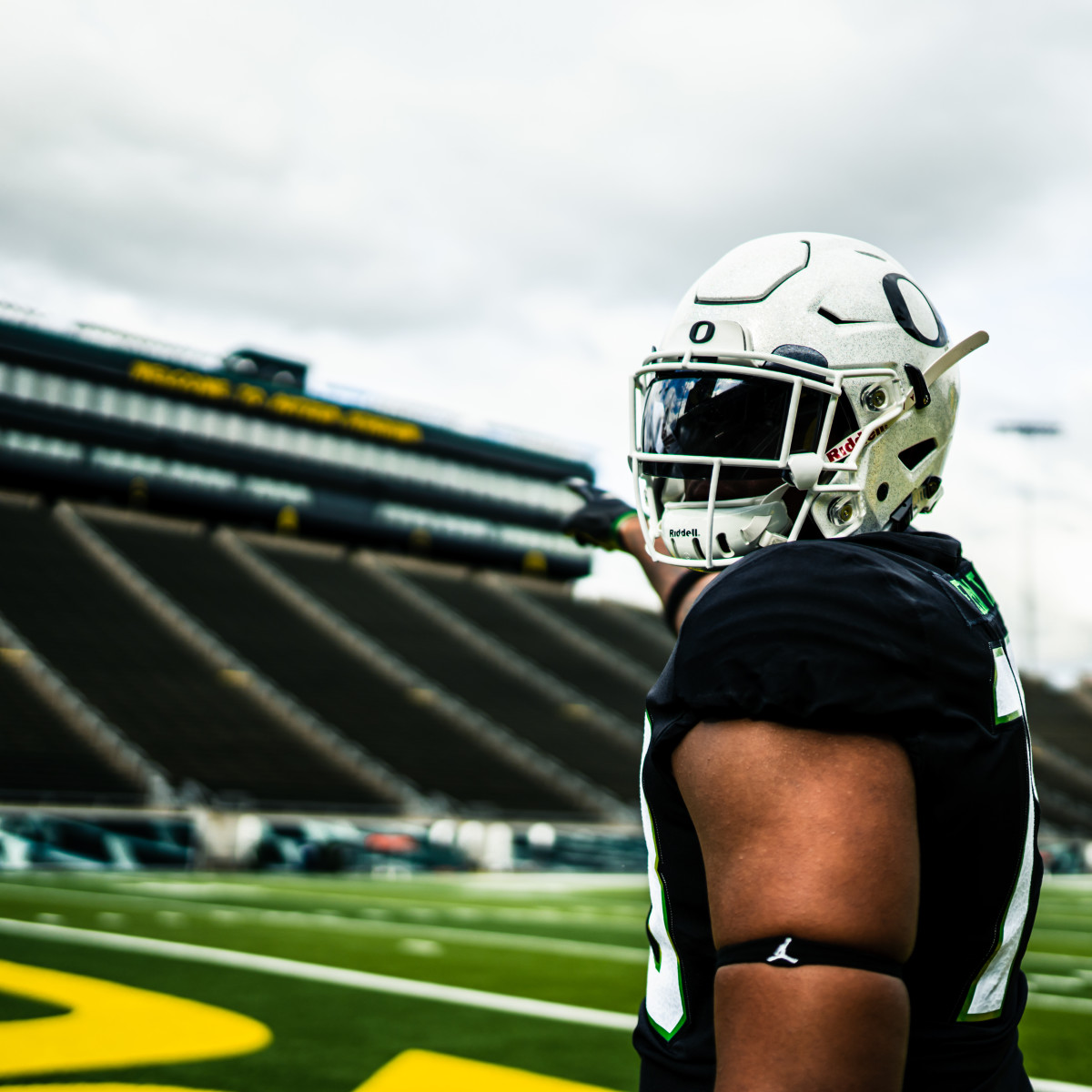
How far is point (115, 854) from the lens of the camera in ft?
51.6

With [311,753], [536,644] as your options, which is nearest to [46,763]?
[311,753]

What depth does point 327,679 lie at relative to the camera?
28.0 m

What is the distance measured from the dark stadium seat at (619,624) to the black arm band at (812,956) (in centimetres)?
3409

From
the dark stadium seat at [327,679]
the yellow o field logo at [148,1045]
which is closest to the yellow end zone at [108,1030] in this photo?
the yellow o field logo at [148,1045]

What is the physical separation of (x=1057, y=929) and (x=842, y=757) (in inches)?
440

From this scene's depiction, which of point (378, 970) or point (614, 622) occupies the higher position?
point (614, 622)

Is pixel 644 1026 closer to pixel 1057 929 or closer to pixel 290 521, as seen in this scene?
pixel 1057 929

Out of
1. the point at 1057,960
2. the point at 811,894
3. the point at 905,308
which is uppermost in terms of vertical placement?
the point at 905,308

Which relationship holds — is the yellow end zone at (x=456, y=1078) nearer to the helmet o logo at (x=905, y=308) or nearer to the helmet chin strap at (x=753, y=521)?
the helmet chin strap at (x=753, y=521)

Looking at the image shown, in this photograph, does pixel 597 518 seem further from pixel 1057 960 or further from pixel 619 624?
pixel 619 624

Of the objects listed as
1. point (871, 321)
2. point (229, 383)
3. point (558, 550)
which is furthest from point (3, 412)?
point (871, 321)

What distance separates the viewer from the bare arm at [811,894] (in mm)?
960

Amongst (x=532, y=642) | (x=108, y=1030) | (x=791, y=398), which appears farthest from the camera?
(x=532, y=642)

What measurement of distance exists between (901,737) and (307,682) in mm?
27175
